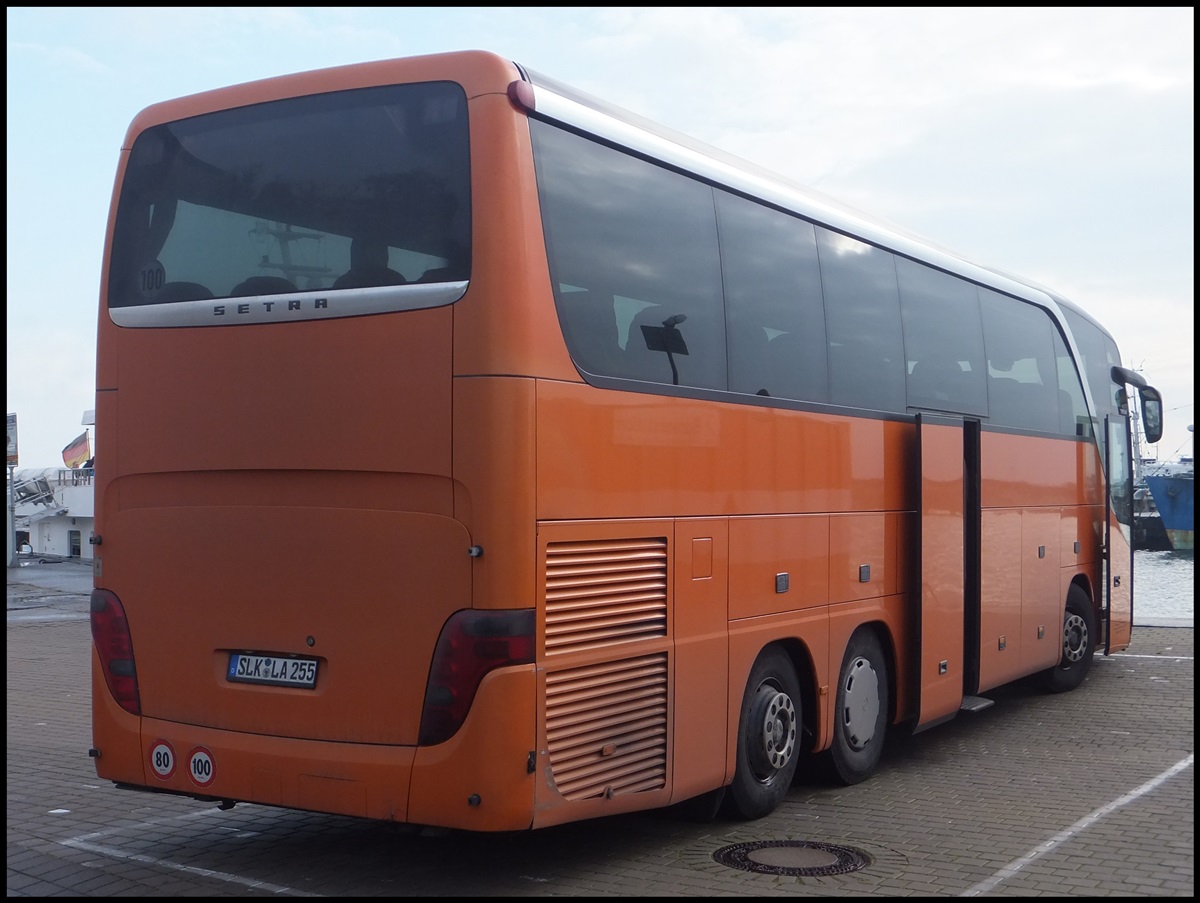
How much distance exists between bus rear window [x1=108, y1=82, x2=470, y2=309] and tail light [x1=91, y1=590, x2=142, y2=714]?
1.56 metres

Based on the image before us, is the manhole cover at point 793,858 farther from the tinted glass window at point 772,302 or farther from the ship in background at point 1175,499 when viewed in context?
the ship in background at point 1175,499

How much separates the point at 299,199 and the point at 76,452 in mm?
62118

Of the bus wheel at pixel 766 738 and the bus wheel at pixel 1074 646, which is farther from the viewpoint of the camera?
the bus wheel at pixel 1074 646

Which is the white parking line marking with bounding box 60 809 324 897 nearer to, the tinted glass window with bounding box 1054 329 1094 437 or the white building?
the tinted glass window with bounding box 1054 329 1094 437

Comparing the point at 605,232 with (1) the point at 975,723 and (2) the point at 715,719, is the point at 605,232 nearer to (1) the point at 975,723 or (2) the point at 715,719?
(2) the point at 715,719

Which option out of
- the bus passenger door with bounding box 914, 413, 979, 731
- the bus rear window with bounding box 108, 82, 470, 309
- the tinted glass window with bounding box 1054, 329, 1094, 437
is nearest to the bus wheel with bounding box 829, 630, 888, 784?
the bus passenger door with bounding box 914, 413, 979, 731

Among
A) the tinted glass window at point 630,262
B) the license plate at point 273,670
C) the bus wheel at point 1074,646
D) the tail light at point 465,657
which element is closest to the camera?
the tail light at point 465,657

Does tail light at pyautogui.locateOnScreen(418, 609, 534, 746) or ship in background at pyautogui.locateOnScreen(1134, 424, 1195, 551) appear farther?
ship in background at pyautogui.locateOnScreen(1134, 424, 1195, 551)

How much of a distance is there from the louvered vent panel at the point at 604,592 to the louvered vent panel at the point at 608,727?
0.15 m

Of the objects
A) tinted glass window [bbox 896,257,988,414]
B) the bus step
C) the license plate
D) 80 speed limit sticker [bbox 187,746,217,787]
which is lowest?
the bus step

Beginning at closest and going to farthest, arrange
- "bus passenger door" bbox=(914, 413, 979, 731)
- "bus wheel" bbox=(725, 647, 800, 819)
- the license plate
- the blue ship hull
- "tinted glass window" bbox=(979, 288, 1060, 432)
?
1. the license plate
2. "bus wheel" bbox=(725, 647, 800, 819)
3. "bus passenger door" bbox=(914, 413, 979, 731)
4. "tinted glass window" bbox=(979, 288, 1060, 432)
5. the blue ship hull

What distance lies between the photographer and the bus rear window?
637cm

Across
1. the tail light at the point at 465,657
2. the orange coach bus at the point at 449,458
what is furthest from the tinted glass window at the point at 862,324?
the tail light at the point at 465,657

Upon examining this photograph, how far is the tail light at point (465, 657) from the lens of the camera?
6078 mm
